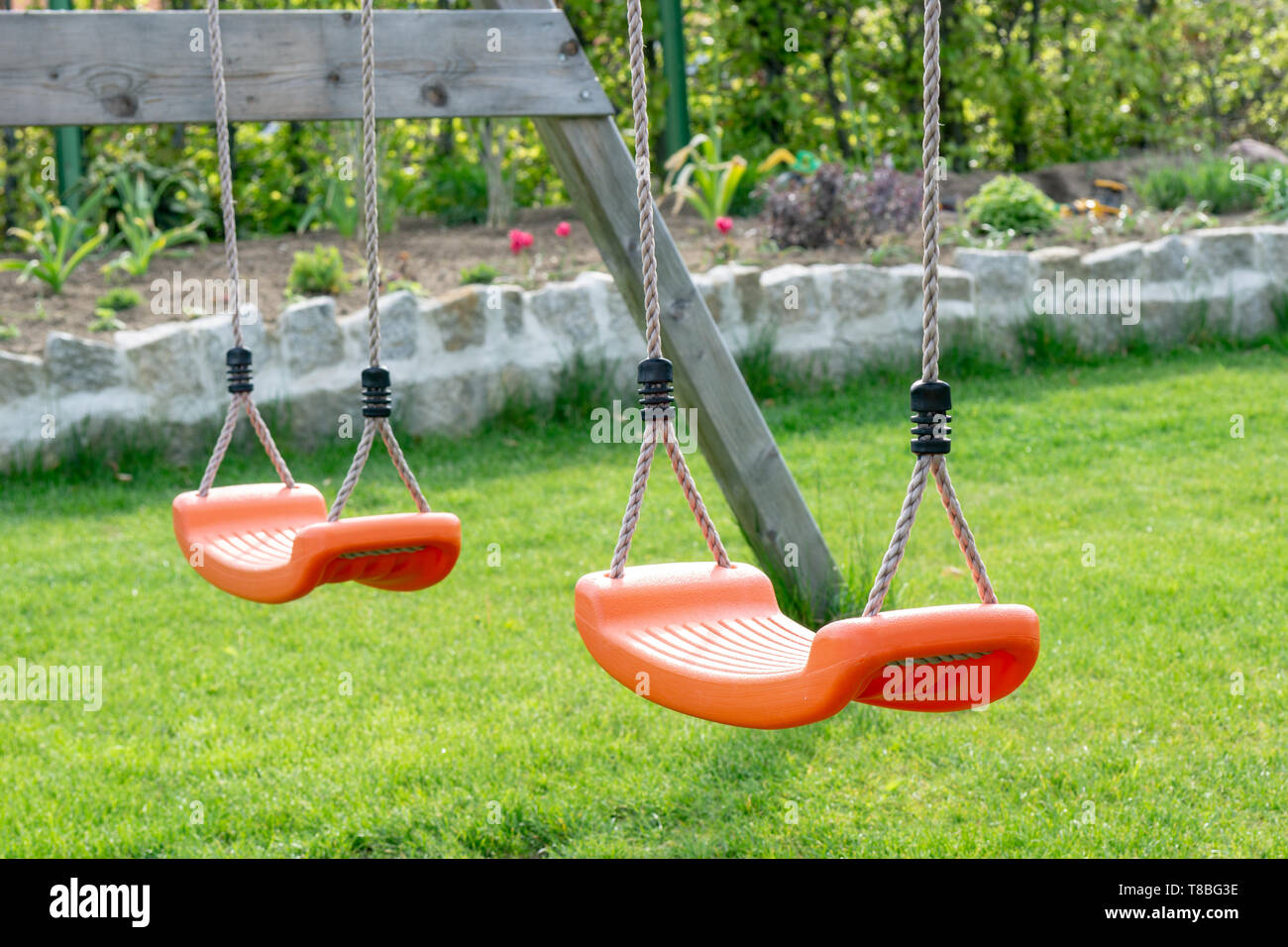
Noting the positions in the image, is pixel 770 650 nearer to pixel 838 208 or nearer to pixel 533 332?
pixel 533 332

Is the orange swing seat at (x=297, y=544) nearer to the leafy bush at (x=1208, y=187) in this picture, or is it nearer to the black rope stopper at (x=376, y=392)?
the black rope stopper at (x=376, y=392)

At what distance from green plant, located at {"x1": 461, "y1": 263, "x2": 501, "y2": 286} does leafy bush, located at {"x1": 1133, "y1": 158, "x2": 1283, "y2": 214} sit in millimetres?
4184

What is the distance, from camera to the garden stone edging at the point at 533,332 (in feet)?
18.6

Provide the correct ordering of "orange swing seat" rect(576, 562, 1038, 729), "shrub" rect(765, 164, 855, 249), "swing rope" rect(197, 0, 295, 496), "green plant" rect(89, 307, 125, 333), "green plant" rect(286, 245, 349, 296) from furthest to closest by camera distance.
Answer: "shrub" rect(765, 164, 855, 249) < "green plant" rect(286, 245, 349, 296) < "green plant" rect(89, 307, 125, 333) < "swing rope" rect(197, 0, 295, 496) < "orange swing seat" rect(576, 562, 1038, 729)

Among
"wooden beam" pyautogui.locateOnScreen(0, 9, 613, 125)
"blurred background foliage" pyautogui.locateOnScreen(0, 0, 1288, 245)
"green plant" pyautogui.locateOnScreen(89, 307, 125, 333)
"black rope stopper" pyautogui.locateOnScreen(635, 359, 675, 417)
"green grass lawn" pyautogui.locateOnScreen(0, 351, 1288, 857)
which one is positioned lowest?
"green grass lawn" pyautogui.locateOnScreen(0, 351, 1288, 857)

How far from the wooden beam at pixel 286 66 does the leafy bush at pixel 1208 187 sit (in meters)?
5.81

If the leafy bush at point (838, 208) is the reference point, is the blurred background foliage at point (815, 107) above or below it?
above

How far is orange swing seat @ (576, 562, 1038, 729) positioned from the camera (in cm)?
152

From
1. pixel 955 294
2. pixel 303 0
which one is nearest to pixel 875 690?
pixel 955 294

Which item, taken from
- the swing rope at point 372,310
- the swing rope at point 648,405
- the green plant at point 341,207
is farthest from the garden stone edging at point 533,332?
the swing rope at point 648,405

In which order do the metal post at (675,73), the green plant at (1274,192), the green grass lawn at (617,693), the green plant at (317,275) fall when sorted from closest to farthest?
the green grass lawn at (617,693) < the green plant at (317,275) < the green plant at (1274,192) < the metal post at (675,73)

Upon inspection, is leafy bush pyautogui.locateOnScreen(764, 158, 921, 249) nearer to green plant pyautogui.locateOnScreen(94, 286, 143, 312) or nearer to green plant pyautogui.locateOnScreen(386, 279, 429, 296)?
green plant pyautogui.locateOnScreen(386, 279, 429, 296)

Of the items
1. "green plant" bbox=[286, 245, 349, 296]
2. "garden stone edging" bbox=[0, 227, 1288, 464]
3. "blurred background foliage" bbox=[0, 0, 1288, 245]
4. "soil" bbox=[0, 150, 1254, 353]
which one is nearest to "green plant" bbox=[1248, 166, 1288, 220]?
"soil" bbox=[0, 150, 1254, 353]

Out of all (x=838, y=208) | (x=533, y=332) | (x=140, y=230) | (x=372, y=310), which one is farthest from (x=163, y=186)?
(x=372, y=310)
